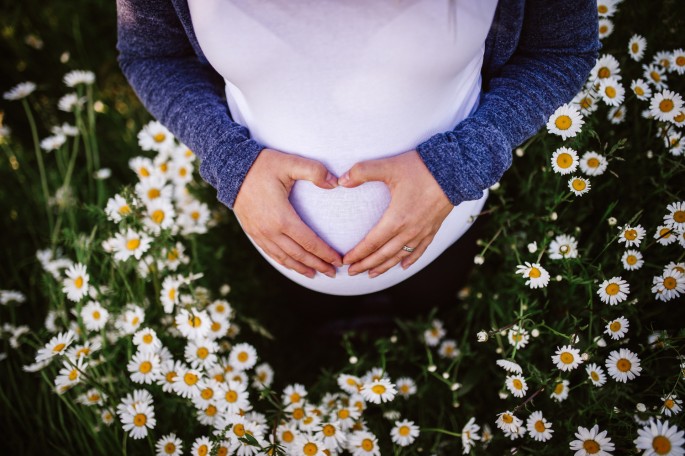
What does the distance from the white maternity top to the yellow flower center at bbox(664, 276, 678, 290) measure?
46cm

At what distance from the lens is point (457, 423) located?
1114 mm

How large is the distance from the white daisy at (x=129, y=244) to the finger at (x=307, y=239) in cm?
42

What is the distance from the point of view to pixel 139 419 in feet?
3.14

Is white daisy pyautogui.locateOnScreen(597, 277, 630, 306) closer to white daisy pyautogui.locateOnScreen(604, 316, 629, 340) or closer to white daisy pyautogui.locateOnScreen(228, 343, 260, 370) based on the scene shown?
white daisy pyautogui.locateOnScreen(604, 316, 629, 340)

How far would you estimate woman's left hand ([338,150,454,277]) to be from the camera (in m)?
0.72

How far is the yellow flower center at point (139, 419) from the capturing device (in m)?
0.96

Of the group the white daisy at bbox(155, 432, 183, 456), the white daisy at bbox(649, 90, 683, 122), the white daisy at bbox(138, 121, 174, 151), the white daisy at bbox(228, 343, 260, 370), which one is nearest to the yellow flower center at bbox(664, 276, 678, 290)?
the white daisy at bbox(649, 90, 683, 122)

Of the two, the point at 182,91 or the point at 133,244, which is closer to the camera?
the point at 182,91

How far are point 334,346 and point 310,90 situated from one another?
Result: 89 cm

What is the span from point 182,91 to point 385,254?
48 centimetres

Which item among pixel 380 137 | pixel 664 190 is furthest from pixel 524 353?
pixel 380 137

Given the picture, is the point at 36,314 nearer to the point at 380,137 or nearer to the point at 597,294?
the point at 380,137

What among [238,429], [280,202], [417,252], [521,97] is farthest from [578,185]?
[238,429]

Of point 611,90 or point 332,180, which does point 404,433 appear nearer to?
point 332,180
